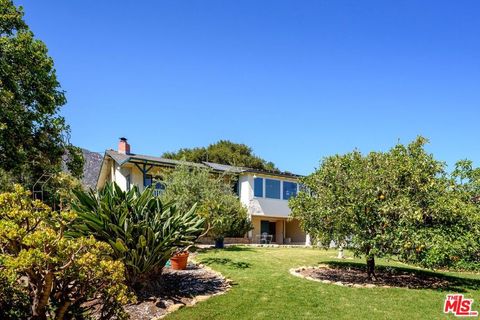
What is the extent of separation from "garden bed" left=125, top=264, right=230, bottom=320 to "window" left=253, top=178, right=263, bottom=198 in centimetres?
1541

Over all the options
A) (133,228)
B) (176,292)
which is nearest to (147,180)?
(176,292)

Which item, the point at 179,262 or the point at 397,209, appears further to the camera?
the point at 179,262

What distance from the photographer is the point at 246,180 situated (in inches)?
1102

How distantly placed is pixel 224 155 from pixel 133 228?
130 feet

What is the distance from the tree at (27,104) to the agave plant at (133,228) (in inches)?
215

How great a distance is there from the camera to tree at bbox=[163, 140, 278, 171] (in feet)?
157

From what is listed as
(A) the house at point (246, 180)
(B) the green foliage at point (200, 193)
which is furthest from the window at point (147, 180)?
(B) the green foliage at point (200, 193)

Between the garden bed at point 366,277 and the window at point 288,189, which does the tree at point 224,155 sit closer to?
the window at point 288,189

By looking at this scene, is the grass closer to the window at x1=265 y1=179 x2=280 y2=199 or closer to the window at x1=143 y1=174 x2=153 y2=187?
the window at x1=143 y1=174 x2=153 y2=187

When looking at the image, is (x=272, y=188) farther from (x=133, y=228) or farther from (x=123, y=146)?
(x=133, y=228)

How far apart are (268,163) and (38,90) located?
138 feet

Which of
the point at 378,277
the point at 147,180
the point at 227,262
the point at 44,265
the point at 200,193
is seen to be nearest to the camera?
the point at 44,265

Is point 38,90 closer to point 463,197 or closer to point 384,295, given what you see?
point 384,295

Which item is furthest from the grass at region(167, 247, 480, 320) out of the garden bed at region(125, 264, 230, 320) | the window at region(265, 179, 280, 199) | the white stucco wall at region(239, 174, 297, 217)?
the window at region(265, 179, 280, 199)
